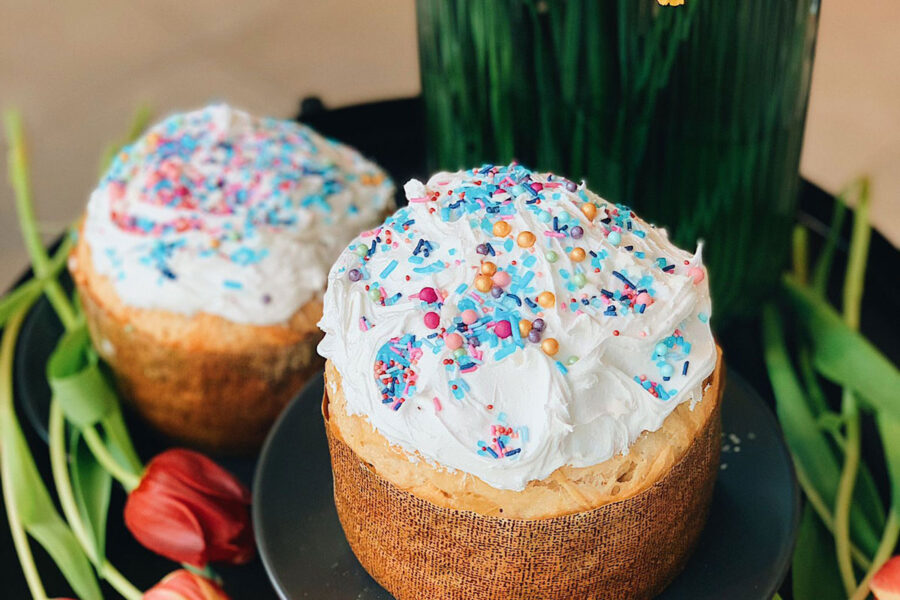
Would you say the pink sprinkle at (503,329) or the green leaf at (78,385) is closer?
the pink sprinkle at (503,329)

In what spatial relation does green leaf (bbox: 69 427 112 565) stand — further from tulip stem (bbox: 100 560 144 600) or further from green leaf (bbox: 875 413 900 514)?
green leaf (bbox: 875 413 900 514)

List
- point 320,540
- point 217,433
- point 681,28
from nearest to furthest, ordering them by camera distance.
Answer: point 320,540 < point 681,28 < point 217,433

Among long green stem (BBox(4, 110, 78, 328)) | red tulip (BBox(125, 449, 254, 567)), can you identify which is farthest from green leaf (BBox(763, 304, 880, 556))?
long green stem (BBox(4, 110, 78, 328))

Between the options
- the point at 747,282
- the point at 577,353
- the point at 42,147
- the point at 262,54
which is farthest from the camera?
the point at 262,54

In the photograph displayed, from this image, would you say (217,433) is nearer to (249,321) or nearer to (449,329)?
(249,321)

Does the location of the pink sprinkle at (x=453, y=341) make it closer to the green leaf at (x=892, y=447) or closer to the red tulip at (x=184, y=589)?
the red tulip at (x=184, y=589)

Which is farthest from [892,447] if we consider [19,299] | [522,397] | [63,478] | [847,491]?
[19,299]

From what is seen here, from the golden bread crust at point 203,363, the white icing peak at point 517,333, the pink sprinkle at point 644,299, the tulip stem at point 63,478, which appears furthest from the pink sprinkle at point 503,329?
the tulip stem at point 63,478

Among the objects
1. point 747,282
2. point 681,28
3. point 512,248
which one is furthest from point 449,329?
point 747,282
